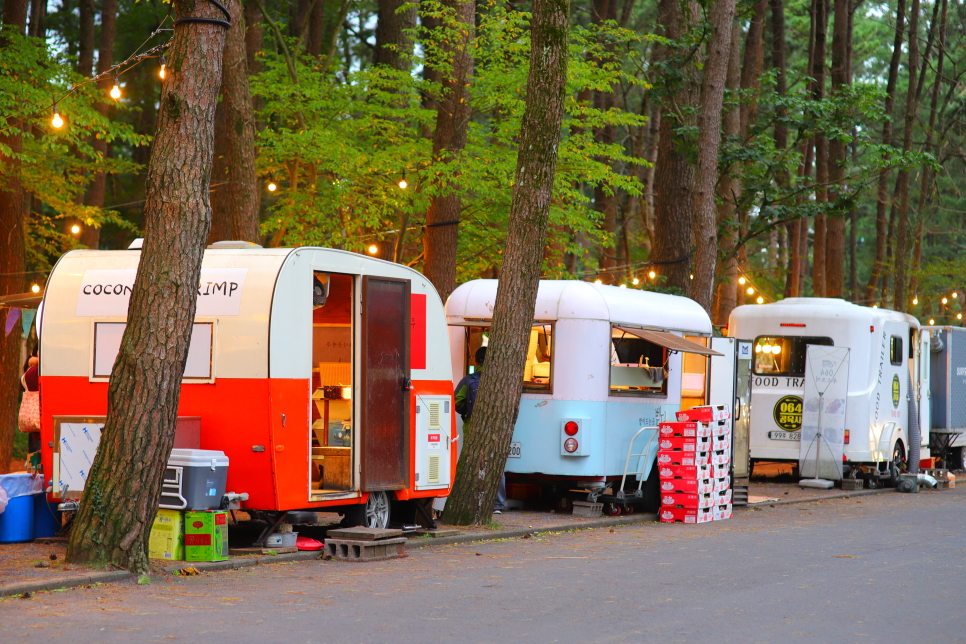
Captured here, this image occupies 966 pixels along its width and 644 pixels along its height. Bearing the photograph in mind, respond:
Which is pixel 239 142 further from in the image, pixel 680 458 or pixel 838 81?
pixel 838 81

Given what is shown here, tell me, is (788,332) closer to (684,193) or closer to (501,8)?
(684,193)

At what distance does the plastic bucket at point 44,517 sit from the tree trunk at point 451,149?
9173 mm

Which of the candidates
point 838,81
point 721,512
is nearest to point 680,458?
point 721,512

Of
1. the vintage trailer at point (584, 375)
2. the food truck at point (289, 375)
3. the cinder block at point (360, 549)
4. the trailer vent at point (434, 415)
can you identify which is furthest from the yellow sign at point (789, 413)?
the cinder block at point (360, 549)

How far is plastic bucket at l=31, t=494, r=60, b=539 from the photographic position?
35.0 ft

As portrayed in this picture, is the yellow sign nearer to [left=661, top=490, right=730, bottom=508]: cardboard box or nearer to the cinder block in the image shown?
[left=661, top=490, right=730, bottom=508]: cardboard box

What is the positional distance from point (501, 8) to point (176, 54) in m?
11.8

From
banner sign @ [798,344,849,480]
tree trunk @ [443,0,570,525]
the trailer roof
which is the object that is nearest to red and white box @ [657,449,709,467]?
the trailer roof

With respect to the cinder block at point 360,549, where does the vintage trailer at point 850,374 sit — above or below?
above

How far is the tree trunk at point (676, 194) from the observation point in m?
20.9

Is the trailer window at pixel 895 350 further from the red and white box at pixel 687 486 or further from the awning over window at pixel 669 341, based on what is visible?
the red and white box at pixel 687 486

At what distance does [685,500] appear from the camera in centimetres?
1442

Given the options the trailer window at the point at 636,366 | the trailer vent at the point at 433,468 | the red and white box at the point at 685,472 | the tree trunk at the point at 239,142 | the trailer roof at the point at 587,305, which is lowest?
the red and white box at the point at 685,472

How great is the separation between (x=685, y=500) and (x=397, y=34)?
1259cm
